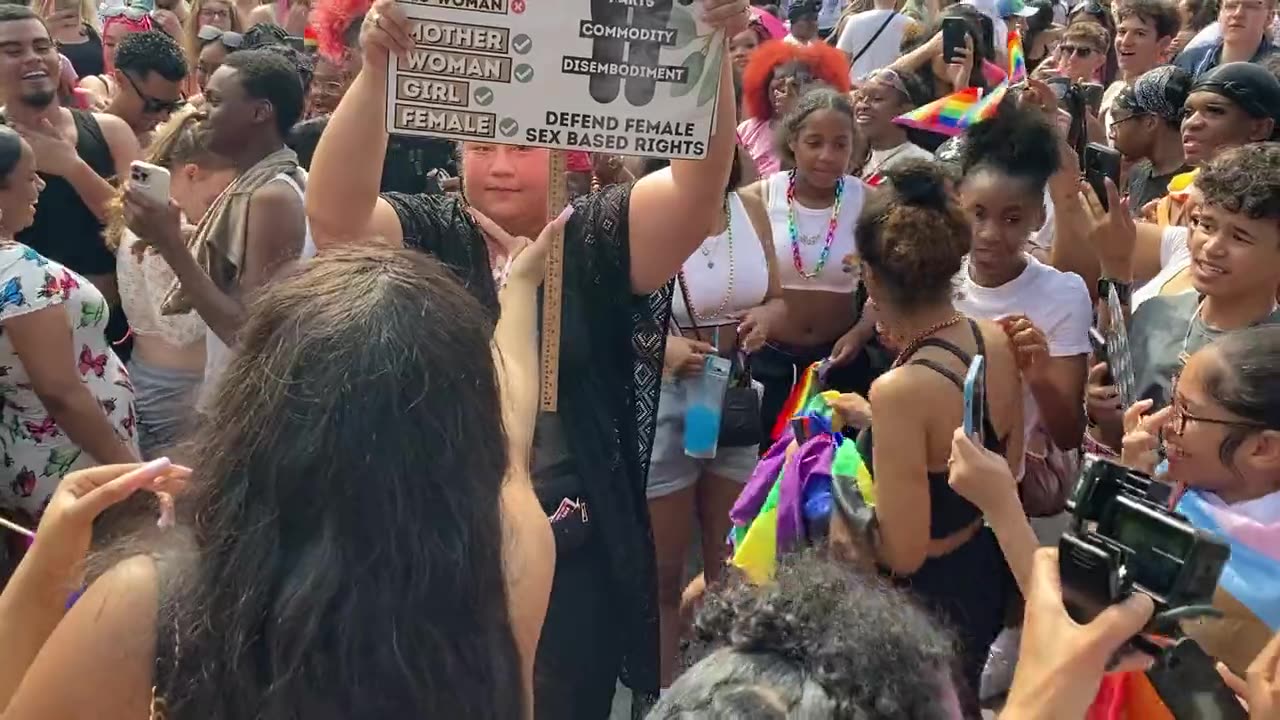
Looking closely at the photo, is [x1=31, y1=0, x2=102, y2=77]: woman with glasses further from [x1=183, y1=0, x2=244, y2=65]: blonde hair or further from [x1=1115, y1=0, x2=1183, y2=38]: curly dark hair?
[x1=1115, y1=0, x2=1183, y2=38]: curly dark hair

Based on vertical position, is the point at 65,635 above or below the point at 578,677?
above

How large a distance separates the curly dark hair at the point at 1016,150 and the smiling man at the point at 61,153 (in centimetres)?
289

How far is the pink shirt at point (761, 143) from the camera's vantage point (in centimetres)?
589

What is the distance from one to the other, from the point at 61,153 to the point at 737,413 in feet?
8.53

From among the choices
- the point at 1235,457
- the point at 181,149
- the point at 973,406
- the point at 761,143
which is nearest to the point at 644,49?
the point at 973,406

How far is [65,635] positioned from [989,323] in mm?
2217

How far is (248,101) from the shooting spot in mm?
3949

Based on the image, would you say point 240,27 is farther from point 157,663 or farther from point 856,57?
point 157,663

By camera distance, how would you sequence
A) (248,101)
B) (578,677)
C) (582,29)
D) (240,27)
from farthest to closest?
(240,27)
(248,101)
(578,677)
(582,29)

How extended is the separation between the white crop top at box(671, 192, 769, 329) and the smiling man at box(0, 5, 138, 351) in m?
2.02

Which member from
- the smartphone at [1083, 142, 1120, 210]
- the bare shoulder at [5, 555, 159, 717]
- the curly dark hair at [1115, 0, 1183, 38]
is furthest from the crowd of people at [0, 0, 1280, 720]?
the curly dark hair at [1115, 0, 1183, 38]

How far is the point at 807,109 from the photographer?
A: 4.79 metres

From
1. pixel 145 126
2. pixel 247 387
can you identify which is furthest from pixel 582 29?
pixel 145 126

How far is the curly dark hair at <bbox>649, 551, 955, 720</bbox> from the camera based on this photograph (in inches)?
46.6
